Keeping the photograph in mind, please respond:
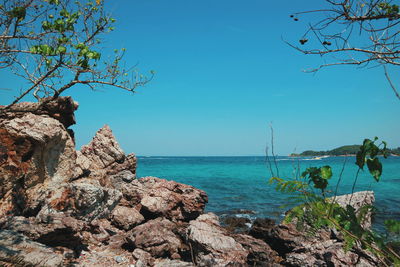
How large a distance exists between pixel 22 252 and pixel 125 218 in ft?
22.8

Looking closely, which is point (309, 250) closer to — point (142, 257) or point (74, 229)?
point (142, 257)

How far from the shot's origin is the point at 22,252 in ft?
18.5

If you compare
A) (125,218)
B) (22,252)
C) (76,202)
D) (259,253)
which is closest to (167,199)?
(125,218)

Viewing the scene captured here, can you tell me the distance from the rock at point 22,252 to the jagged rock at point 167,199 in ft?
24.1

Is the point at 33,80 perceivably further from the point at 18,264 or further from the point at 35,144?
the point at 18,264

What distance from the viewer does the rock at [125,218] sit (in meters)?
12.3

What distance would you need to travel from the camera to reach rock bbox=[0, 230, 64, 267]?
5254 millimetres

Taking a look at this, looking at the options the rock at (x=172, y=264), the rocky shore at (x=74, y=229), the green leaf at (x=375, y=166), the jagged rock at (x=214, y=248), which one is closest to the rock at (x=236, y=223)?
the rocky shore at (x=74, y=229)

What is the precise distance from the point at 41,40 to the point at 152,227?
7.00 metres

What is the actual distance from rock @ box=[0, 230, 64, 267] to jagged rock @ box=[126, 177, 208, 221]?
7346 millimetres

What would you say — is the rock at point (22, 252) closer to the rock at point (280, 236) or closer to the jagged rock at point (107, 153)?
the rock at point (280, 236)

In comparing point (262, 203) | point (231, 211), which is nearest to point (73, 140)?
point (231, 211)

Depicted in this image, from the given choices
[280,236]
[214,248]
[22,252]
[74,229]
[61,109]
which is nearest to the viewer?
[22,252]

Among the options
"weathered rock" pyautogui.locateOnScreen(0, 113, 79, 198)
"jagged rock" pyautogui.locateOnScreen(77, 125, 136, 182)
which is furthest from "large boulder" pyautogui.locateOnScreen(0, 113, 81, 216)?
"jagged rock" pyautogui.locateOnScreen(77, 125, 136, 182)
